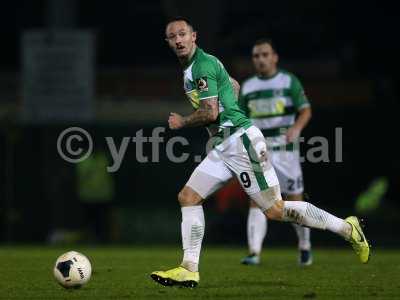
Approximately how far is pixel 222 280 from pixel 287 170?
8.75 ft

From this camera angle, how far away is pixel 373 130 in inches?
890

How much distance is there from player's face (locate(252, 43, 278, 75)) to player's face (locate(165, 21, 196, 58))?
10.9ft

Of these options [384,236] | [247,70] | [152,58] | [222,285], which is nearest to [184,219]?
[222,285]

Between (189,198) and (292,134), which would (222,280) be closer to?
(189,198)

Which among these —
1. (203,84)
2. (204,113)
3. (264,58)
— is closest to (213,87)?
(203,84)

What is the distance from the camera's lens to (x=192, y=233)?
30.8 feet

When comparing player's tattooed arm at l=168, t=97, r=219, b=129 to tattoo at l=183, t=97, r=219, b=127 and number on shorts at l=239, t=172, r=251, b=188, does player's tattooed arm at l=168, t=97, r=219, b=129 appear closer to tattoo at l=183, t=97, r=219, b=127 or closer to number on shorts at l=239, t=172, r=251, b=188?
tattoo at l=183, t=97, r=219, b=127

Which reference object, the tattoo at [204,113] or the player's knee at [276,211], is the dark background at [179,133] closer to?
the player's knee at [276,211]

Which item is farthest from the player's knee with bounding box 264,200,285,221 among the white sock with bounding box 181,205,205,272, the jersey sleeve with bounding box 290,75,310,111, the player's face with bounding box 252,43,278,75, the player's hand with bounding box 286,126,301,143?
the player's face with bounding box 252,43,278,75

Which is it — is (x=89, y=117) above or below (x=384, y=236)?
above

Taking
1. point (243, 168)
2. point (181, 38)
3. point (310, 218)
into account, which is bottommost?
point (310, 218)

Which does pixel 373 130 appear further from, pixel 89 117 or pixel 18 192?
pixel 18 192

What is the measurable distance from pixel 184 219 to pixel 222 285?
701 millimetres

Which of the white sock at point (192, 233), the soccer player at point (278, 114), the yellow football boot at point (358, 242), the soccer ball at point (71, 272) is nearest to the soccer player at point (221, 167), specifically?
the white sock at point (192, 233)
